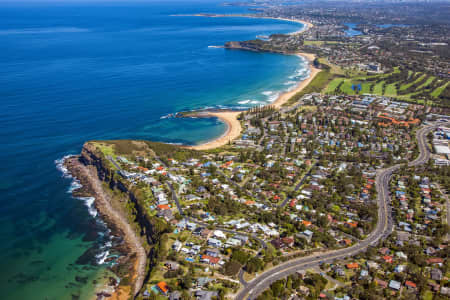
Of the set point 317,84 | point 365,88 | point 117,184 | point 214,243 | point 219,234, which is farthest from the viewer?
point 317,84

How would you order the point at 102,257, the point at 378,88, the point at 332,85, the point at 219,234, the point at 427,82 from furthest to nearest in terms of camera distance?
1. the point at 427,82
2. the point at 332,85
3. the point at 378,88
4. the point at 102,257
5. the point at 219,234

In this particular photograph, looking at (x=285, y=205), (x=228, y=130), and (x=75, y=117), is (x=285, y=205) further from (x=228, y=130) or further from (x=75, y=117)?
(x=75, y=117)

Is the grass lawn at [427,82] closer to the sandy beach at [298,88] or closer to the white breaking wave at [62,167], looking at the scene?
the sandy beach at [298,88]

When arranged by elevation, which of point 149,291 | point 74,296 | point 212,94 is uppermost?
point 212,94

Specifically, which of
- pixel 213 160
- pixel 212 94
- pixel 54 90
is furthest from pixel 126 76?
pixel 213 160

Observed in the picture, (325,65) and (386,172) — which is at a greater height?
(325,65)

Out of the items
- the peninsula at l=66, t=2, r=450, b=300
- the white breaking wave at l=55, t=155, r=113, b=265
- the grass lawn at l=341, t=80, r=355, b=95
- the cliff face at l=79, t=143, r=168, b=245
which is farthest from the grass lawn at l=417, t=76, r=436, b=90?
the white breaking wave at l=55, t=155, r=113, b=265

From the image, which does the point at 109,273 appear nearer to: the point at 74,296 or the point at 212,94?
the point at 74,296

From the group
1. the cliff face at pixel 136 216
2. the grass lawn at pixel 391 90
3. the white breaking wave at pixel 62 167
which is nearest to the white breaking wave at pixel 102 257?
A: the cliff face at pixel 136 216

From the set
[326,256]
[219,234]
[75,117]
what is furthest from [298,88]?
[219,234]
